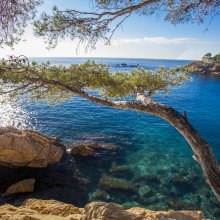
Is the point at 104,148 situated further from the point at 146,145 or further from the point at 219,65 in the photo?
the point at 219,65

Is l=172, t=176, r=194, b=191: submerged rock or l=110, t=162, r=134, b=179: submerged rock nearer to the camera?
l=172, t=176, r=194, b=191: submerged rock

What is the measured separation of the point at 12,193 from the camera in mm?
13547

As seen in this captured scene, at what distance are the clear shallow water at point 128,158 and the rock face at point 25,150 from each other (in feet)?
3.21

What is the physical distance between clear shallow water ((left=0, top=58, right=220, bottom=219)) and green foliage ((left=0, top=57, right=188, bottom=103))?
724cm

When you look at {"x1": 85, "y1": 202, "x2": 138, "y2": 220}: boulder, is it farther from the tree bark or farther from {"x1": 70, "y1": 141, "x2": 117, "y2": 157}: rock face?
{"x1": 70, "y1": 141, "x2": 117, "y2": 157}: rock face

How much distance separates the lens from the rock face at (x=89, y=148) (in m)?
19.0

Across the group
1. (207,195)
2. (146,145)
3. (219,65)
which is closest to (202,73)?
(219,65)

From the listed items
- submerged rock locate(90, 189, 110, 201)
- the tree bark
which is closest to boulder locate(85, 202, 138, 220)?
the tree bark

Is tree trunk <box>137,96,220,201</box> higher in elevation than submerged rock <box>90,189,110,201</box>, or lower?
higher

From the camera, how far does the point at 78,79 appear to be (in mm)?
9195

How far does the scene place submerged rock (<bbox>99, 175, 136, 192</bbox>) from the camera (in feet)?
49.5

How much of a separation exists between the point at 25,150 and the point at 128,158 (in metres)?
8.23

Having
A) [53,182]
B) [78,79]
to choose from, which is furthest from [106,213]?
[53,182]

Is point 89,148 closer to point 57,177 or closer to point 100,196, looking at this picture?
point 57,177
